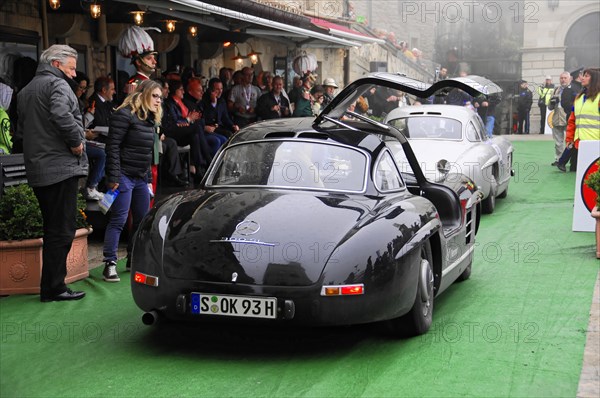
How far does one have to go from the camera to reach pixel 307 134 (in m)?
7.41

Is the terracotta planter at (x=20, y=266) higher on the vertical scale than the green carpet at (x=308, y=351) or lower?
higher

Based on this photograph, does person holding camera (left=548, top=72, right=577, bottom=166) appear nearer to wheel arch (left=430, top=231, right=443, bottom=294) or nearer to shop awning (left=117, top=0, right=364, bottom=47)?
shop awning (left=117, top=0, right=364, bottom=47)

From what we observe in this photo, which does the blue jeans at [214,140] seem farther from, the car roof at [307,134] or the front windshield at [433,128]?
the car roof at [307,134]

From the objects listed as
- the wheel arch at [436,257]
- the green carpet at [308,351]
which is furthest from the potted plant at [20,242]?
the wheel arch at [436,257]

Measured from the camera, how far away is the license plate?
5871 millimetres

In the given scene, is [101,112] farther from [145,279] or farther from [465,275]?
[145,279]

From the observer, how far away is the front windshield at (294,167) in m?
7.00

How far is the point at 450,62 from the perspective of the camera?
184 ft

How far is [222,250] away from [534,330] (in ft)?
7.83

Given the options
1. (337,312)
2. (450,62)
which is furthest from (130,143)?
(450,62)

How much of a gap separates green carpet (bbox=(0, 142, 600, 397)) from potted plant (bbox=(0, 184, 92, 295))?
191 mm

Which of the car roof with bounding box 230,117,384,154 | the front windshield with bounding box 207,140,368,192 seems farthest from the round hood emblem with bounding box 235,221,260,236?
the car roof with bounding box 230,117,384,154

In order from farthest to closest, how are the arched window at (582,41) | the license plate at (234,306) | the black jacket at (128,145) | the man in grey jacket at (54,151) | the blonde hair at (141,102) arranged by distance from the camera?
the arched window at (582,41)
the blonde hair at (141,102)
the black jacket at (128,145)
the man in grey jacket at (54,151)
the license plate at (234,306)

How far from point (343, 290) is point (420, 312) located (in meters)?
0.87
